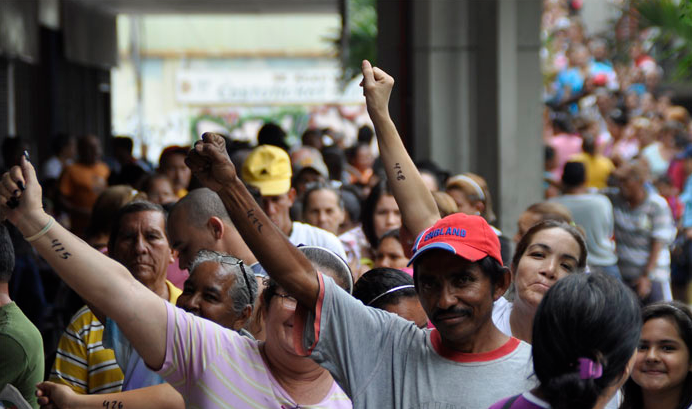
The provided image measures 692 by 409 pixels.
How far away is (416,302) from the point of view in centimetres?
447

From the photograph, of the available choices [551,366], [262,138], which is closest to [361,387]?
[551,366]

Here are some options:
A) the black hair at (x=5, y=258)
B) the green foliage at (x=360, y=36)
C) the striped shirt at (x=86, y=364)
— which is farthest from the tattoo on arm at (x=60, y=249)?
the green foliage at (x=360, y=36)

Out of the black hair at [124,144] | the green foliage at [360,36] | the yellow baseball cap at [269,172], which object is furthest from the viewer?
the green foliage at [360,36]

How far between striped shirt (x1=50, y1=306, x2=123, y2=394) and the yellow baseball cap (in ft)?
6.74

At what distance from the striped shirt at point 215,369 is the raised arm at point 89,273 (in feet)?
0.23

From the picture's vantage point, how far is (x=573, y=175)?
33.7 ft

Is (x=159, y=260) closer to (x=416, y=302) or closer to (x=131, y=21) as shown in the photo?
(x=416, y=302)

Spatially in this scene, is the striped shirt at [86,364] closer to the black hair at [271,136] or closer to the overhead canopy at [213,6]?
the black hair at [271,136]

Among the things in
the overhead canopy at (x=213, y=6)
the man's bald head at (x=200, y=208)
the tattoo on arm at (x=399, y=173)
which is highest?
the overhead canopy at (x=213, y=6)

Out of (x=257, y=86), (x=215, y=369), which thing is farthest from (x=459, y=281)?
(x=257, y=86)

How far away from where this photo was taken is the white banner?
4038 centimetres

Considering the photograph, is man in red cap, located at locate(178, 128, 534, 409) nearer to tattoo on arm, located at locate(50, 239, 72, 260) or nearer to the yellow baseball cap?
tattoo on arm, located at locate(50, 239, 72, 260)

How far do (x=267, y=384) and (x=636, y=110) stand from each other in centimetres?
1699

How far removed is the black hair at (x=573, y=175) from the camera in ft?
33.4
